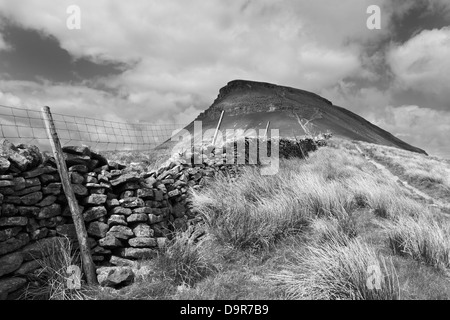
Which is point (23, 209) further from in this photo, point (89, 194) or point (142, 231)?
point (142, 231)

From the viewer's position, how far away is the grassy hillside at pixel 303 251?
154 inches

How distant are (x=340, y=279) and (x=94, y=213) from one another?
14.0 feet

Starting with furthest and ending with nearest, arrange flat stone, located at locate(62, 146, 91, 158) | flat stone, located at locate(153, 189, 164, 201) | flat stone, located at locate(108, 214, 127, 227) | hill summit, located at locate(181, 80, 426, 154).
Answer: hill summit, located at locate(181, 80, 426, 154) → flat stone, located at locate(153, 189, 164, 201) → flat stone, located at locate(108, 214, 127, 227) → flat stone, located at locate(62, 146, 91, 158)

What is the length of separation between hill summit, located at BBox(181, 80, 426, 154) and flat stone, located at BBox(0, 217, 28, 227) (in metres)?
99.7

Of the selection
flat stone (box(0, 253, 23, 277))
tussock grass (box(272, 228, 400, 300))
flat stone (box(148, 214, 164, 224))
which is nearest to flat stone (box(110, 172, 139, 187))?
flat stone (box(148, 214, 164, 224))

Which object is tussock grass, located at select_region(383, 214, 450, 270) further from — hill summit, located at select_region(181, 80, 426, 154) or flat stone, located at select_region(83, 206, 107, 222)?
hill summit, located at select_region(181, 80, 426, 154)

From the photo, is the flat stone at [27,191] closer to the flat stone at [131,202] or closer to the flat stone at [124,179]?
the flat stone at [124,179]

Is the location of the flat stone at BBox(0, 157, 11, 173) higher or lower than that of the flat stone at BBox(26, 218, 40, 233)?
higher

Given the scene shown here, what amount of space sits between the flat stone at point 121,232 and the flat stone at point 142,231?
13 centimetres

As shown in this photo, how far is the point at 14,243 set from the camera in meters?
4.49

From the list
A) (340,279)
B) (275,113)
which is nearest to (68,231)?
(340,279)

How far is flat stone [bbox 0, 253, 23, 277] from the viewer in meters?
4.29
